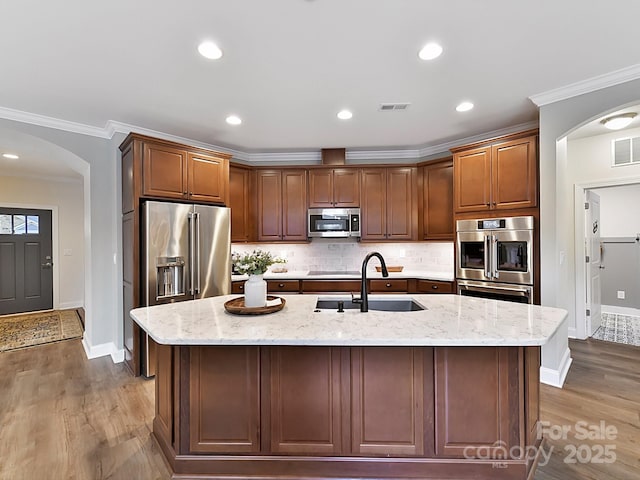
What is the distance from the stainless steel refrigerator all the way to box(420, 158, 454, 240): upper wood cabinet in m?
2.61

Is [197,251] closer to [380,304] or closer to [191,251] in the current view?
[191,251]

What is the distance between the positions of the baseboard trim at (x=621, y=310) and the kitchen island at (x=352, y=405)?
17.4 ft

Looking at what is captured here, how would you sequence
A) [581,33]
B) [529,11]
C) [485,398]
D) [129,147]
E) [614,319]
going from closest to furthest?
[485,398], [529,11], [581,33], [129,147], [614,319]

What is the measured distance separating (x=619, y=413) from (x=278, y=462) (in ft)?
8.47

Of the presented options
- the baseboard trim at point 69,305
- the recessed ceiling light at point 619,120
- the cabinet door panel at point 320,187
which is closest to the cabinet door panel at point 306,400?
the cabinet door panel at point 320,187

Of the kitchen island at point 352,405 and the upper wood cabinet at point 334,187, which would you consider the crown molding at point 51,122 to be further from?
the kitchen island at point 352,405

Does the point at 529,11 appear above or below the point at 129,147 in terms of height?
above

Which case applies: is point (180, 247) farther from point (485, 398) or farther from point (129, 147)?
point (485, 398)

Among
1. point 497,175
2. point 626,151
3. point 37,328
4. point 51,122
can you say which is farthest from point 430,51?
point 37,328

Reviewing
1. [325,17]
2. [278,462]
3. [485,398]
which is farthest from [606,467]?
[325,17]

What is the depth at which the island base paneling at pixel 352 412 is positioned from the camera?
1642 mm

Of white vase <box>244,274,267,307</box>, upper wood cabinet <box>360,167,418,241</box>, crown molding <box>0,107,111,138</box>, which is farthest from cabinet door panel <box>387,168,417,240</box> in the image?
crown molding <box>0,107,111,138</box>

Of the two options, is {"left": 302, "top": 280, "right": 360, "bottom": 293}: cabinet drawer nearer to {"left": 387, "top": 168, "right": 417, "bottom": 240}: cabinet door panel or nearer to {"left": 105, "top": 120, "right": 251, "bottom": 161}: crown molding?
{"left": 387, "top": 168, "right": 417, "bottom": 240}: cabinet door panel

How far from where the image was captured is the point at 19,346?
3902 mm
